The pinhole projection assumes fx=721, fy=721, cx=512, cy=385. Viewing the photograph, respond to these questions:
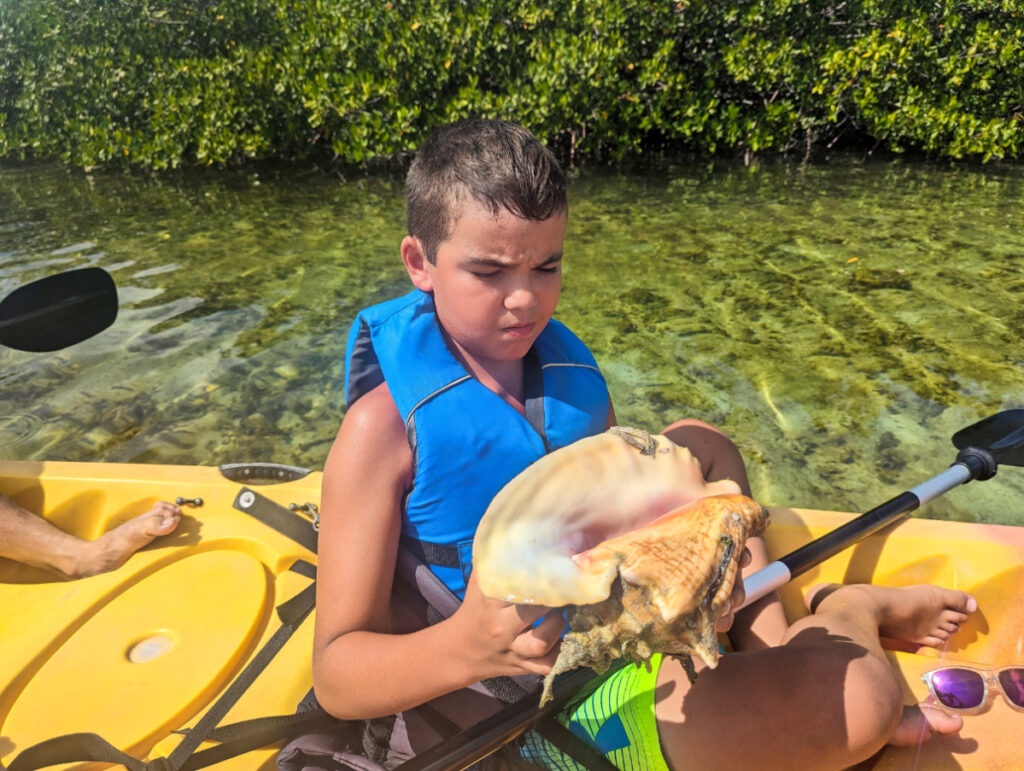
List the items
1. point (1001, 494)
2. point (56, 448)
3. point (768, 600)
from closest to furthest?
point (768, 600), point (1001, 494), point (56, 448)

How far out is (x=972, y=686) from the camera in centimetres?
174

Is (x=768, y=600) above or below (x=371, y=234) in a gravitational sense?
above

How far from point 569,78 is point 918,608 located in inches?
253

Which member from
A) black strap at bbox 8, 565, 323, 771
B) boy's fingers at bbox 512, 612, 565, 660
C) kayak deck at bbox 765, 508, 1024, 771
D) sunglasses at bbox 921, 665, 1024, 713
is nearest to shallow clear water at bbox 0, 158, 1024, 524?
kayak deck at bbox 765, 508, 1024, 771

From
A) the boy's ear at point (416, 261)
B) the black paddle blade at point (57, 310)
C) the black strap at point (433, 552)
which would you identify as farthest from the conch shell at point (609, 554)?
the black paddle blade at point (57, 310)

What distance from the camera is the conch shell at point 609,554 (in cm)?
93

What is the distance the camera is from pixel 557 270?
1392 mm

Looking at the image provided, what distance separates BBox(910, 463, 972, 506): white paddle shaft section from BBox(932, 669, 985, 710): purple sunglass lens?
0.44 metres

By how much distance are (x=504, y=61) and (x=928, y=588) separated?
23.3 feet

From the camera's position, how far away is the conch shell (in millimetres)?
932

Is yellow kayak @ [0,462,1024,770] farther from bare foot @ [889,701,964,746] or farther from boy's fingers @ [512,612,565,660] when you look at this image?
boy's fingers @ [512,612,565,660]

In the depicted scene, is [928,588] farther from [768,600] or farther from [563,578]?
[563,578]

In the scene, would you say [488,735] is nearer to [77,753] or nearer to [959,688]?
[77,753]

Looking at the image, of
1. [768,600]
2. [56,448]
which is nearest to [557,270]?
[768,600]
